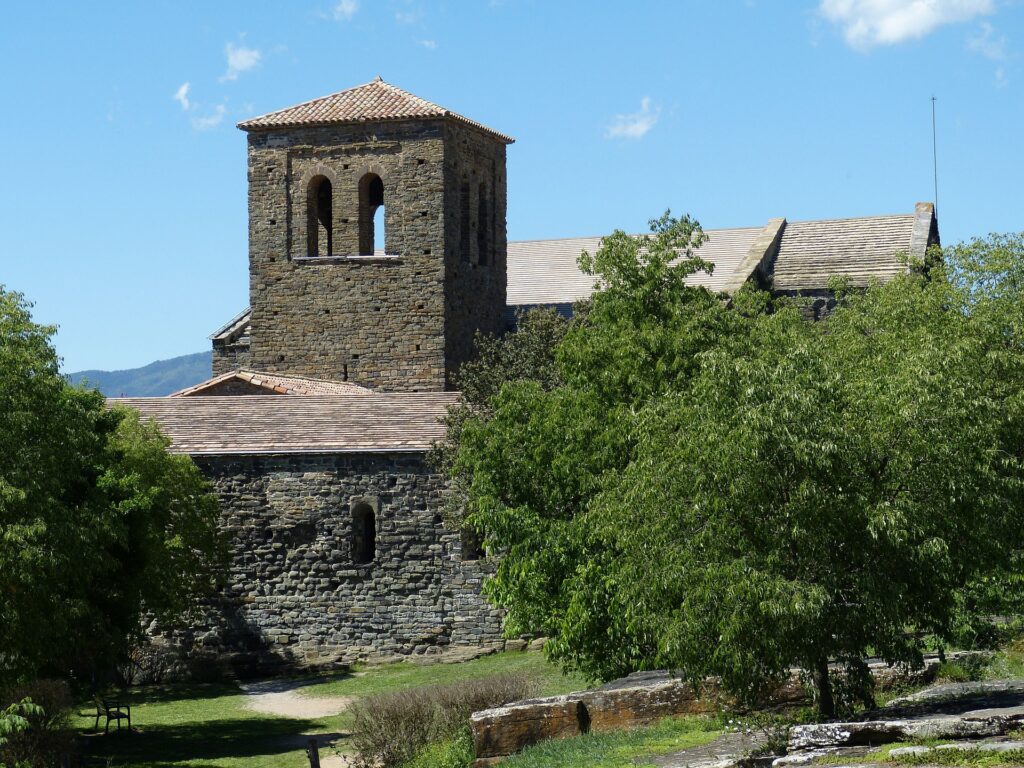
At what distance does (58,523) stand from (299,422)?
1022 centimetres

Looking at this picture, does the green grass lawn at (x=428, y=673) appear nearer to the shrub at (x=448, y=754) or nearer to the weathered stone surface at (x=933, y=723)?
the shrub at (x=448, y=754)

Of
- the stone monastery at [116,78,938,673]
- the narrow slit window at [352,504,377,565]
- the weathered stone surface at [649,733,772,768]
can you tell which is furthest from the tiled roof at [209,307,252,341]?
the weathered stone surface at [649,733,772,768]

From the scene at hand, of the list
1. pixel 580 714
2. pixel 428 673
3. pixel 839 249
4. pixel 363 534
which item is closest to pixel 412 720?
pixel 580 714

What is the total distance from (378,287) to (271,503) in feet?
35.9

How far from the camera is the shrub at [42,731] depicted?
1794 centimetres

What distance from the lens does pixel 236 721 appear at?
22781 millimetres

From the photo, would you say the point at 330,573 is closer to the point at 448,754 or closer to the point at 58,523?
the point at 58,523

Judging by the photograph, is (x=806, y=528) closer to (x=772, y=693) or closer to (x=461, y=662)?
(x=772, y=693)

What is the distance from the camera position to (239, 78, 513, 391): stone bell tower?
36.9 metres

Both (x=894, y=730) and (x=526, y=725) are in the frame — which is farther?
(x=526, y=725)

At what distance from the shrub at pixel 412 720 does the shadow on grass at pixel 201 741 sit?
2.11m

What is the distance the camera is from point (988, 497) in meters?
13.4

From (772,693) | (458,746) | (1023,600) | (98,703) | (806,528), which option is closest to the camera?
(806,528)

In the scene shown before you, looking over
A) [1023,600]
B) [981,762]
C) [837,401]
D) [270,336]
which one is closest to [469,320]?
[270,336]
